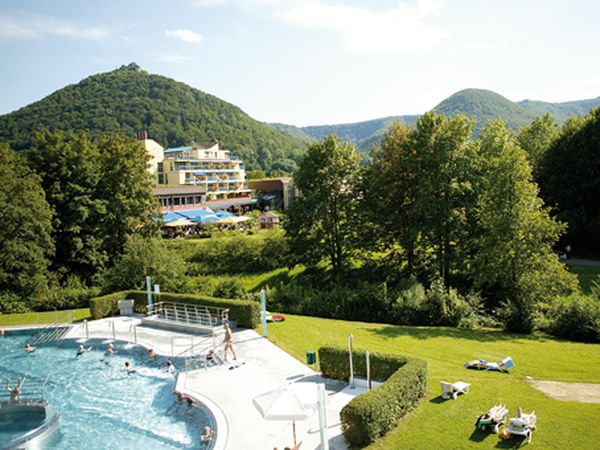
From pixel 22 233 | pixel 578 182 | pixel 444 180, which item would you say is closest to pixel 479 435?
pixel 444 180

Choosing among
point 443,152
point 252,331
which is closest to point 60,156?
point 252,331

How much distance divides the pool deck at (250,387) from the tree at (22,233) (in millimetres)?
11119

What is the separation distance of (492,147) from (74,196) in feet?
106

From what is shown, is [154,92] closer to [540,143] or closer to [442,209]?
[540,143]

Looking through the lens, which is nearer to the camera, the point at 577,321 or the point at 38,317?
the point at 577,321

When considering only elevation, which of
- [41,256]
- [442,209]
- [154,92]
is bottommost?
[41,256]

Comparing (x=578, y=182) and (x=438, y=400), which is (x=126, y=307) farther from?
(x=578, y=182)

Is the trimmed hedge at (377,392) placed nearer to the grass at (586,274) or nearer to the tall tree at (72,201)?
the grass at (586,274)

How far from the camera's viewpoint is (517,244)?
2316cm

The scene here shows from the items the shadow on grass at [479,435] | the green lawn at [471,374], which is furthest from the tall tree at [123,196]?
the shadow on grass at [479,435]

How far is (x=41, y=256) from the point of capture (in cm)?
3309

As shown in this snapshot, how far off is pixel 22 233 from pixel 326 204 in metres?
22.4

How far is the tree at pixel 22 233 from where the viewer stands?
3145 cm

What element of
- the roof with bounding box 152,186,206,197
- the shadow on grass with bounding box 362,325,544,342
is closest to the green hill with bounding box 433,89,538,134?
the roof with bounding box 152,186,206,197
